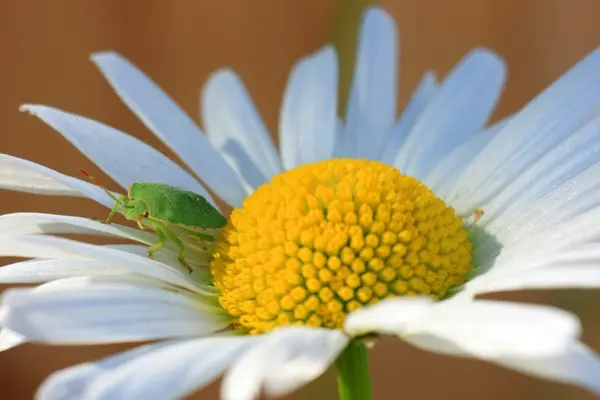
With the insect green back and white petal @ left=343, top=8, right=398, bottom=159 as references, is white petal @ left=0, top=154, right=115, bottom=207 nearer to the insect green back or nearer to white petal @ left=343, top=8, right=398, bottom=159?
the insect green back

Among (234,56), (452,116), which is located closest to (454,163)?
(452,116)

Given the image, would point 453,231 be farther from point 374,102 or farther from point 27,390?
point 27,390

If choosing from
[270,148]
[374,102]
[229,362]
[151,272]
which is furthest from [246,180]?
[229,362]

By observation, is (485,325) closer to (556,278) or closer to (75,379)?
(556,278)

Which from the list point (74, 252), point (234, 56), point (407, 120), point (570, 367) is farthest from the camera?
point (234, 56)

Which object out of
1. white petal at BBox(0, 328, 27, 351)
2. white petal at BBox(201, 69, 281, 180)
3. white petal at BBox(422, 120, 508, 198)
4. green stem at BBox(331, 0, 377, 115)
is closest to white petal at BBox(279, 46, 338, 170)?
white petal at BBox(201, 69, 281, 180)

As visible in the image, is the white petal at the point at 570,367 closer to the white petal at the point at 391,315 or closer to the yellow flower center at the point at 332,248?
the white petal at the point at 391,315
